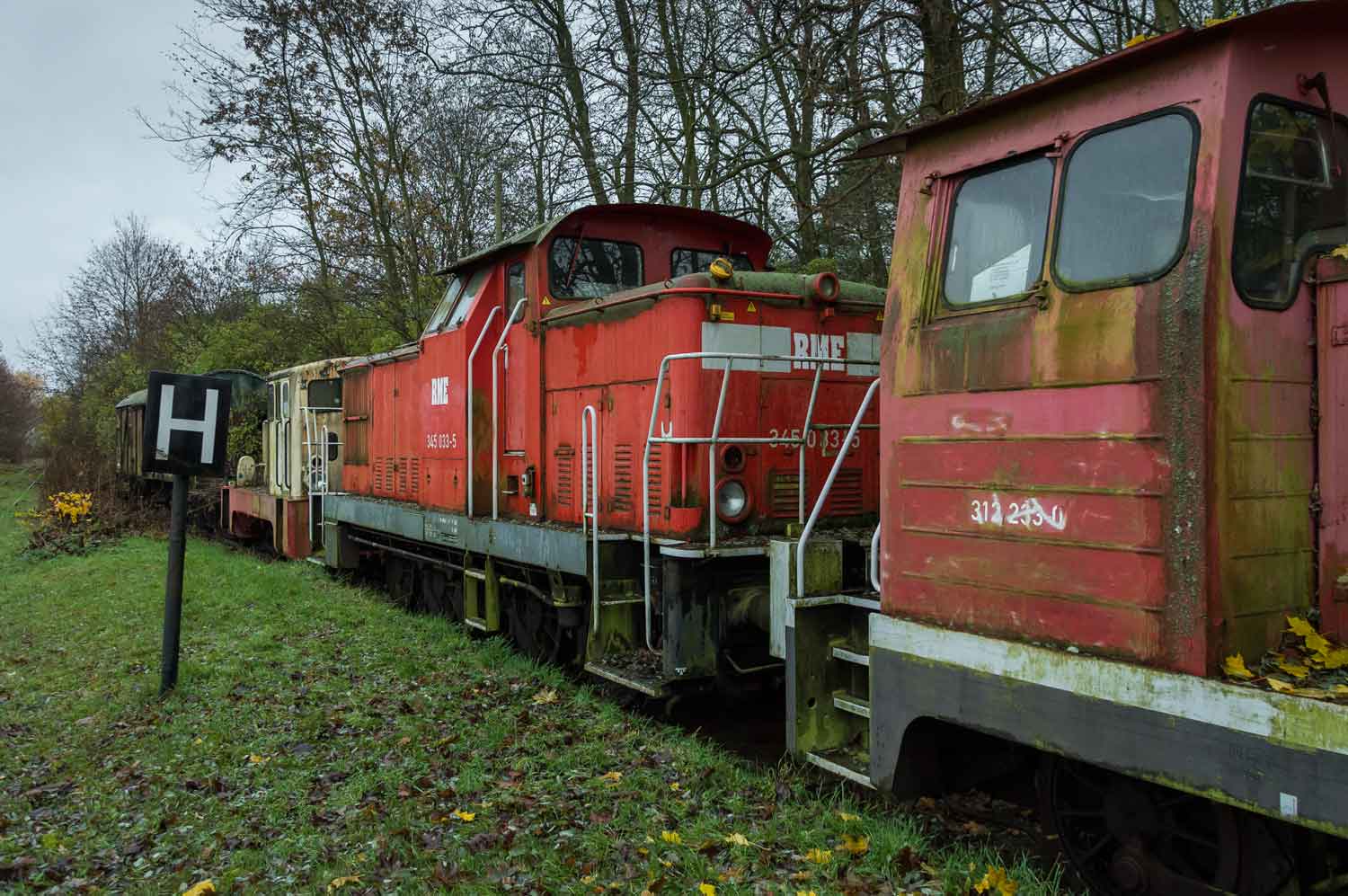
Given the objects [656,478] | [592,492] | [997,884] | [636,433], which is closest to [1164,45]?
[997,884]

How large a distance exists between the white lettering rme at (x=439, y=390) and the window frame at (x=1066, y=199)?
6116 mm

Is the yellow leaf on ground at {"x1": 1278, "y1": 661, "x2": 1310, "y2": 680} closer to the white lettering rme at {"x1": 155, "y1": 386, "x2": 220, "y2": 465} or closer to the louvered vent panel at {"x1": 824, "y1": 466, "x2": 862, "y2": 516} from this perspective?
the louvered vent panel at {"x1": 824, "y1": 466, "x2": 862, "y2": 516}

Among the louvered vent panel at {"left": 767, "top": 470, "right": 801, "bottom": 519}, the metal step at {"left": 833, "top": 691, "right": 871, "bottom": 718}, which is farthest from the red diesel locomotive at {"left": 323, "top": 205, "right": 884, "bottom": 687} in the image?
the metal step at {"left": 833, "top": 691, "right": 871, "bottom": 718}

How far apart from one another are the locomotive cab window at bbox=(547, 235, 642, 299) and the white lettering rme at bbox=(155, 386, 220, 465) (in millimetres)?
2573

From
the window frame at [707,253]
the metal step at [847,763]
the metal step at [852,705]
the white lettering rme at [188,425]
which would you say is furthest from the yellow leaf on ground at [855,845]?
the white lettering rme at [188,425]

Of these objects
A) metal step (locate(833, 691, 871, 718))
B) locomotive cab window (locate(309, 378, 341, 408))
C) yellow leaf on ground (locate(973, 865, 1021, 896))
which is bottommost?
yellow leaf on ground (locate(973, 865, 1021, 896))

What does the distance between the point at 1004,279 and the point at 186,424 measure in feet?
18.3

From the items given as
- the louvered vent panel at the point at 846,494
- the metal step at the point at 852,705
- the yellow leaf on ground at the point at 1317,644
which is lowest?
the metal step at the point at 852,705

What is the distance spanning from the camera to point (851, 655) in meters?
4.39

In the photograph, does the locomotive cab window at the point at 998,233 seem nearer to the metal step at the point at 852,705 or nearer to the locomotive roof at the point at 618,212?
the metal step at the point at 852,705

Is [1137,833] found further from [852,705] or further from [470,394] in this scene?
[470,394]

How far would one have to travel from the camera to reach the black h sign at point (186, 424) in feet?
21.6

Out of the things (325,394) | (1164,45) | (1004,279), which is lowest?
(1004,279)

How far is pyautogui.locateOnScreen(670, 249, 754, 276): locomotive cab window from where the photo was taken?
7.73m
